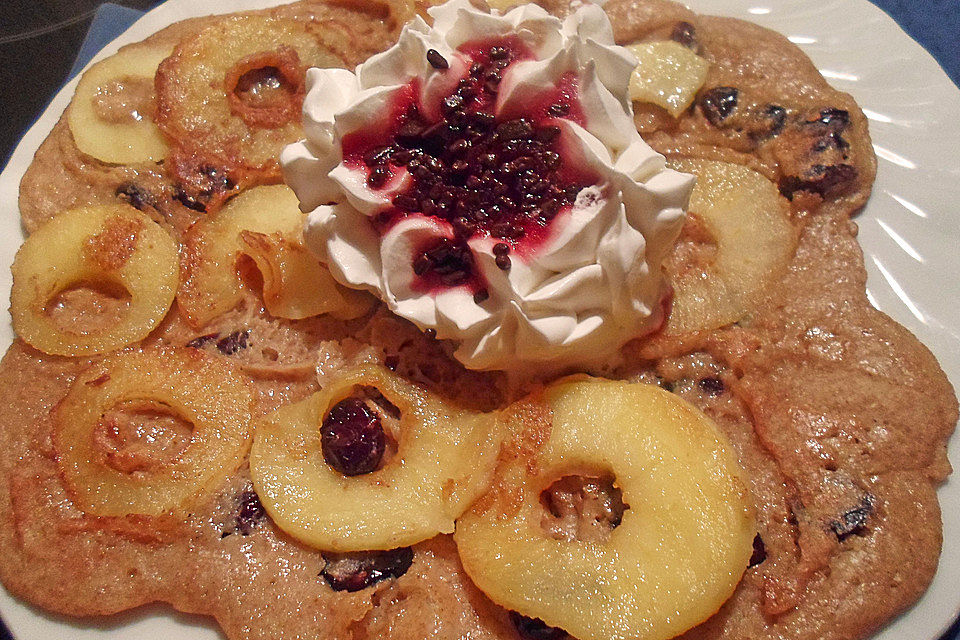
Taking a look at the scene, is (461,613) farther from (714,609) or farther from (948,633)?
(948,633)

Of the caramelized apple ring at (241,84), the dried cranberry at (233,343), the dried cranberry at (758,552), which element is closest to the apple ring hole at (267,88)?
the caramelized apple ring at (241,84)

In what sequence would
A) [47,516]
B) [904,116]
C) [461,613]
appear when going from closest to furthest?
[461,613] → [47,516] → [904,116]

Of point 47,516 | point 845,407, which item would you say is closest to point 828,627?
point 845,407

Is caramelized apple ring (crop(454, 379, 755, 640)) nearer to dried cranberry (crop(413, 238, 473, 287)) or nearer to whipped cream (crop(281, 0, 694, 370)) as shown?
whipped cream (crop(281, 0, 694, 370))

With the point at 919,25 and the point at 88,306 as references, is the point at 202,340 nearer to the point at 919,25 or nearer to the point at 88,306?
the point at 88,306

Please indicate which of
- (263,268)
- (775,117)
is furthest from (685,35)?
(263,268)
